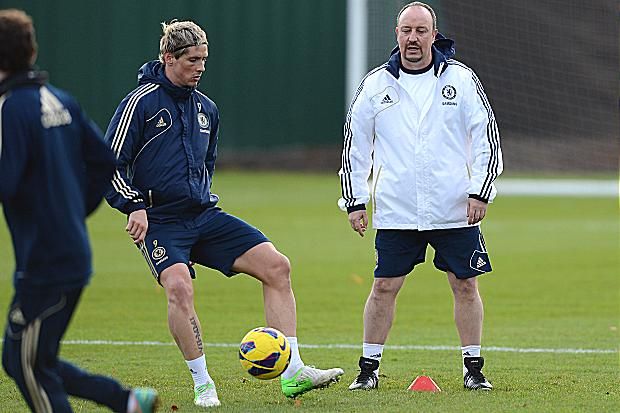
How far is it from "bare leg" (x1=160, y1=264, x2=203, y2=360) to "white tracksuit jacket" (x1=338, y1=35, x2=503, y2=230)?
1.27 meters

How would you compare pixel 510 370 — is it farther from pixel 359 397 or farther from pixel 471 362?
pixel 359 397

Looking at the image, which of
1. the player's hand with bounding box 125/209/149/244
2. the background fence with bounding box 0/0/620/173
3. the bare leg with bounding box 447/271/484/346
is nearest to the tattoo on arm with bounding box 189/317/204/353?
the player's hand with bounding box 125/209/149/244

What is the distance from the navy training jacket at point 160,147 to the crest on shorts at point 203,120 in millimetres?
63

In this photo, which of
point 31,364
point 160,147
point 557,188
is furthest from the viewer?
point 557,188

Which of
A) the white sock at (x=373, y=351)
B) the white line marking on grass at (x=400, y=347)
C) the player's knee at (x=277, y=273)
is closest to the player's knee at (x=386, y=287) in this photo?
the white sock at (x=373, y=351)

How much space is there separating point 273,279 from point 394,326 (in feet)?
12.0

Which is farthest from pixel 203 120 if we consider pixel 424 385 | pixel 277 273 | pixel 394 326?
pixel 394 326

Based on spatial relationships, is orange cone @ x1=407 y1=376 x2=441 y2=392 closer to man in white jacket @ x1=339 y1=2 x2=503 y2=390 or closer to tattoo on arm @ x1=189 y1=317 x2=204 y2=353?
man in white jacket @ x1=339 y1=2 x2=503 y2=390

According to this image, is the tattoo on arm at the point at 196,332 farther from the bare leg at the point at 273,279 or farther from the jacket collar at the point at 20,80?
the jacket collar at the point at 20,80

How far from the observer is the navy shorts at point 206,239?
7191 millimetres

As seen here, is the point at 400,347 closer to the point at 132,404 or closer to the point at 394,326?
the point at 394,326

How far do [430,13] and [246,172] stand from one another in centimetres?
2689

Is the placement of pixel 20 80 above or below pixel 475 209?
above

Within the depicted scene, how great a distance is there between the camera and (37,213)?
5.22m
